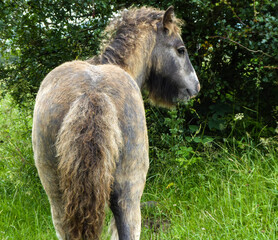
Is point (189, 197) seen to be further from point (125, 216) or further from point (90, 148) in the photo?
point (90, 148)

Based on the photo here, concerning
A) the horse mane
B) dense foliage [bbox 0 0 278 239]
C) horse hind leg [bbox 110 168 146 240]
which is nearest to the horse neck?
the horse mane

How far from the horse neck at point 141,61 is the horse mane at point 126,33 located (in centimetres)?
3

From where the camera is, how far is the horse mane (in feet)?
11.5

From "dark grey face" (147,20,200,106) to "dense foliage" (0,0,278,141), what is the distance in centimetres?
78

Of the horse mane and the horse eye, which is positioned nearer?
the horse mane

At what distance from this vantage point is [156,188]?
15.3 ft

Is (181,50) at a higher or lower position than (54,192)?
higher

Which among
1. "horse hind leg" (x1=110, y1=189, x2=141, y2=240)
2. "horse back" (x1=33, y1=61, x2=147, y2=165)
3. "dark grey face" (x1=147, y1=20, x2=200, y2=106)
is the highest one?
"horse back" (x1=33, y1=61, x2=147, y2=165)

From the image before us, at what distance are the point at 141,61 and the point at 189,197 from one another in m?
1.75

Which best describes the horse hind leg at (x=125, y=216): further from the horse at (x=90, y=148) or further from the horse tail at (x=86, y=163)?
the horse tail at (x=86, y=163)

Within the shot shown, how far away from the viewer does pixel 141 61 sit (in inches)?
147

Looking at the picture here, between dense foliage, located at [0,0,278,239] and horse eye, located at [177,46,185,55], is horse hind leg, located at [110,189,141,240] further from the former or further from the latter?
horse eye, located at [177,46,185,55]

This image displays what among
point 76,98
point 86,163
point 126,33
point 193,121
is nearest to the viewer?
point 86,163

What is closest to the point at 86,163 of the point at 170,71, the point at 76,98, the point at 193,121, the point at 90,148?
the point at 90,148
